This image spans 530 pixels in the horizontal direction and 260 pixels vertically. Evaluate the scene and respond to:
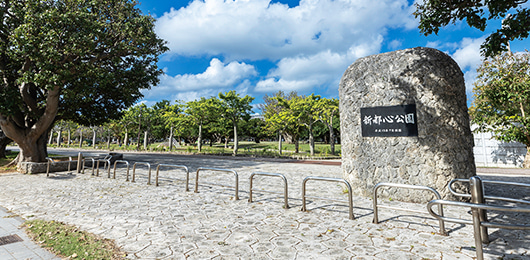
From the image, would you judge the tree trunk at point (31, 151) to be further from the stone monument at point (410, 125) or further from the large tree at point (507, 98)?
the large tree at point (507, 98)

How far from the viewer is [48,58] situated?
9594 mm

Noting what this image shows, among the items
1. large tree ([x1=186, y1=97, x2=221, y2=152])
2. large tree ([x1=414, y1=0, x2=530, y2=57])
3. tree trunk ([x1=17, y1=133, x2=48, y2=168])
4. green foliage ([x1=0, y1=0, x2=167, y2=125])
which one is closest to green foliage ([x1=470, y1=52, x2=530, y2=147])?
large tree ([x1=414, y1=0, x2=530, y2=57])

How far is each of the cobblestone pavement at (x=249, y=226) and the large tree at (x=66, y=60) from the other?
233 inches

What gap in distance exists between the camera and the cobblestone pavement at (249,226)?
3.40 meters

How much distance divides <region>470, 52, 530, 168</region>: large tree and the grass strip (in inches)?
629

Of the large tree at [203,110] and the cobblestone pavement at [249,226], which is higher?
the large tree at [203,110]

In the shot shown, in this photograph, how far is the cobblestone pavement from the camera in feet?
11.1

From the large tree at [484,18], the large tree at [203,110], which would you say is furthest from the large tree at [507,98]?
the large tree at [203,110]

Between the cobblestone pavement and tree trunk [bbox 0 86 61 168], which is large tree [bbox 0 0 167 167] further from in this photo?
the cobblestone pavement

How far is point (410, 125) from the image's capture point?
6098 millimetres

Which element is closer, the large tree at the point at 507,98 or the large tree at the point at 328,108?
the large tree at the point at 507,98

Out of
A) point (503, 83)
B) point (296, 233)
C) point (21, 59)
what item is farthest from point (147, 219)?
point (503, 83)

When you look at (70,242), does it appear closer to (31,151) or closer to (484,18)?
(484,18)

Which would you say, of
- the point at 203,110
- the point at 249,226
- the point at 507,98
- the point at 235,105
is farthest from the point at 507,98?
the point at 203,110
